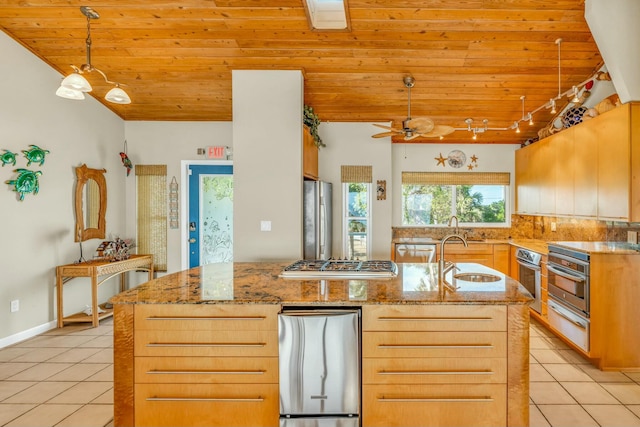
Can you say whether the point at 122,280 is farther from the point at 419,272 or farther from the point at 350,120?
the point at 419,272

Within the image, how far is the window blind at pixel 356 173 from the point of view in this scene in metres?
5.11

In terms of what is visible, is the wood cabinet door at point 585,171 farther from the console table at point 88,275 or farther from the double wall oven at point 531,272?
the console table at point 88,275

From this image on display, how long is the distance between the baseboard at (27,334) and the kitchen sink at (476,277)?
4106 millimetres

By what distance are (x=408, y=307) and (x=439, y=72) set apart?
9.50 feet

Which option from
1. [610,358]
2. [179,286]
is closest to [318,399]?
[179,286]

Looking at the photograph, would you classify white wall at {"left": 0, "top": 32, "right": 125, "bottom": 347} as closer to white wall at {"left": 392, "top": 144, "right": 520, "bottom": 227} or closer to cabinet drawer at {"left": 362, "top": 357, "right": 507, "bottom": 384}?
cabinet drawer at {"left": 362, "top": 357, "right": 507, "bottom": 384}

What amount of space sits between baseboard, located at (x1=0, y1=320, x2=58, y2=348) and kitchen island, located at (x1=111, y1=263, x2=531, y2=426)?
8.03ft

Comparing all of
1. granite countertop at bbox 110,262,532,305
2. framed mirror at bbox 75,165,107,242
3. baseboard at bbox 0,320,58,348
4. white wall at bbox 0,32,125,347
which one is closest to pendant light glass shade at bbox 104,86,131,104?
white wall at bbox 0,32,125,347

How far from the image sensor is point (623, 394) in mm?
2607

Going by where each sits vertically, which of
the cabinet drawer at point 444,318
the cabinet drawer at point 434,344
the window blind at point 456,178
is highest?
the window blind at point 456,178

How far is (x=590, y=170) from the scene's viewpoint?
3.51 m

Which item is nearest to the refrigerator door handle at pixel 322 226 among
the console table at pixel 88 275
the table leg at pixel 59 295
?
the console table at pixel 88 275

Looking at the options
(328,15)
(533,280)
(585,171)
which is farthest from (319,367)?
(585,171)

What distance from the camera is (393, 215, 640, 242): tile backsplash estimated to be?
390cm
